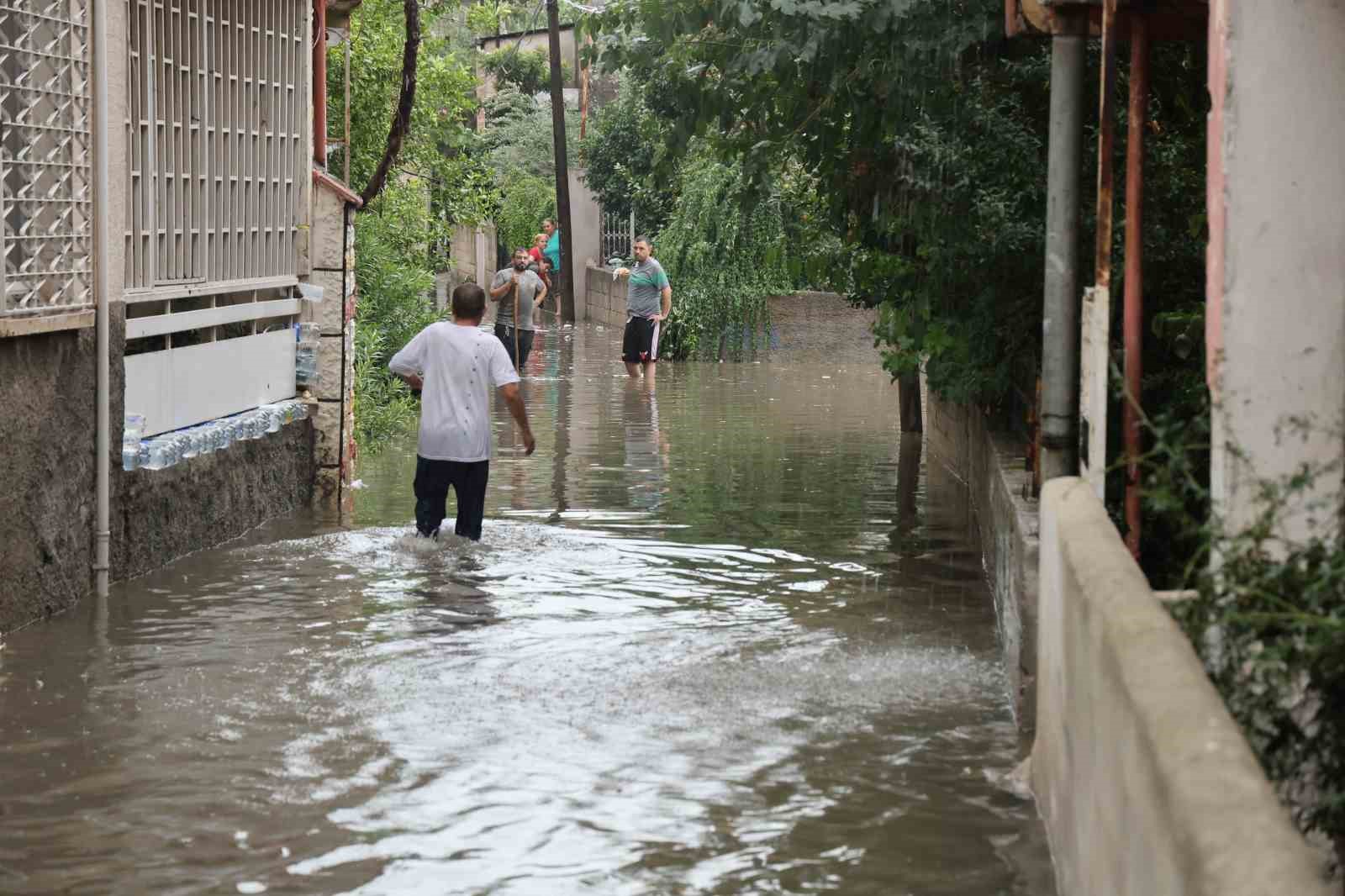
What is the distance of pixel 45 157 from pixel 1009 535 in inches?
184

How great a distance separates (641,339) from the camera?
2375 cm

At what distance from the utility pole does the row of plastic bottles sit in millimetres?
26473


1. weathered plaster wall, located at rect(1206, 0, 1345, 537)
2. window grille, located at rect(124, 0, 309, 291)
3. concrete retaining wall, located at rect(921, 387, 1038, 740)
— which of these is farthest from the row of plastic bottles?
weathered plaster wall, located at rect(1206, 0, 1345, 537)

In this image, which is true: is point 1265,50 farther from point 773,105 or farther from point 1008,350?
point 773,105

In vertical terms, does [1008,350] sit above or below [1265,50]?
below

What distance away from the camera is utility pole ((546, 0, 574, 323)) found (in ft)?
129

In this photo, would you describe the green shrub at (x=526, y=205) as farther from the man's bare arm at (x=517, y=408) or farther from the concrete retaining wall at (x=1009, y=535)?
the man's bare arm at (x=517, y=408)

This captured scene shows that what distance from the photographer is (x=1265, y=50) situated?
576 centimetres

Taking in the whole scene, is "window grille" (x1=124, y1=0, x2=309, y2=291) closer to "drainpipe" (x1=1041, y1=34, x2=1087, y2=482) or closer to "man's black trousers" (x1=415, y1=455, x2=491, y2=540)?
"man's black trousers" (x1=415, y1=455, x2=491, y2=540)

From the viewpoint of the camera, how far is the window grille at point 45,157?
8844 mm

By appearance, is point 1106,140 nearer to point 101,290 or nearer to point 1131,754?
point 1131,754

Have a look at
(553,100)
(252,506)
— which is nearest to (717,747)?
(252,506)

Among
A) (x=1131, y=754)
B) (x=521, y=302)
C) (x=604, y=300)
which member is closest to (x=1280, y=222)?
(x=1131, y=754)

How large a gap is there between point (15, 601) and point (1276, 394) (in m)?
5.64
